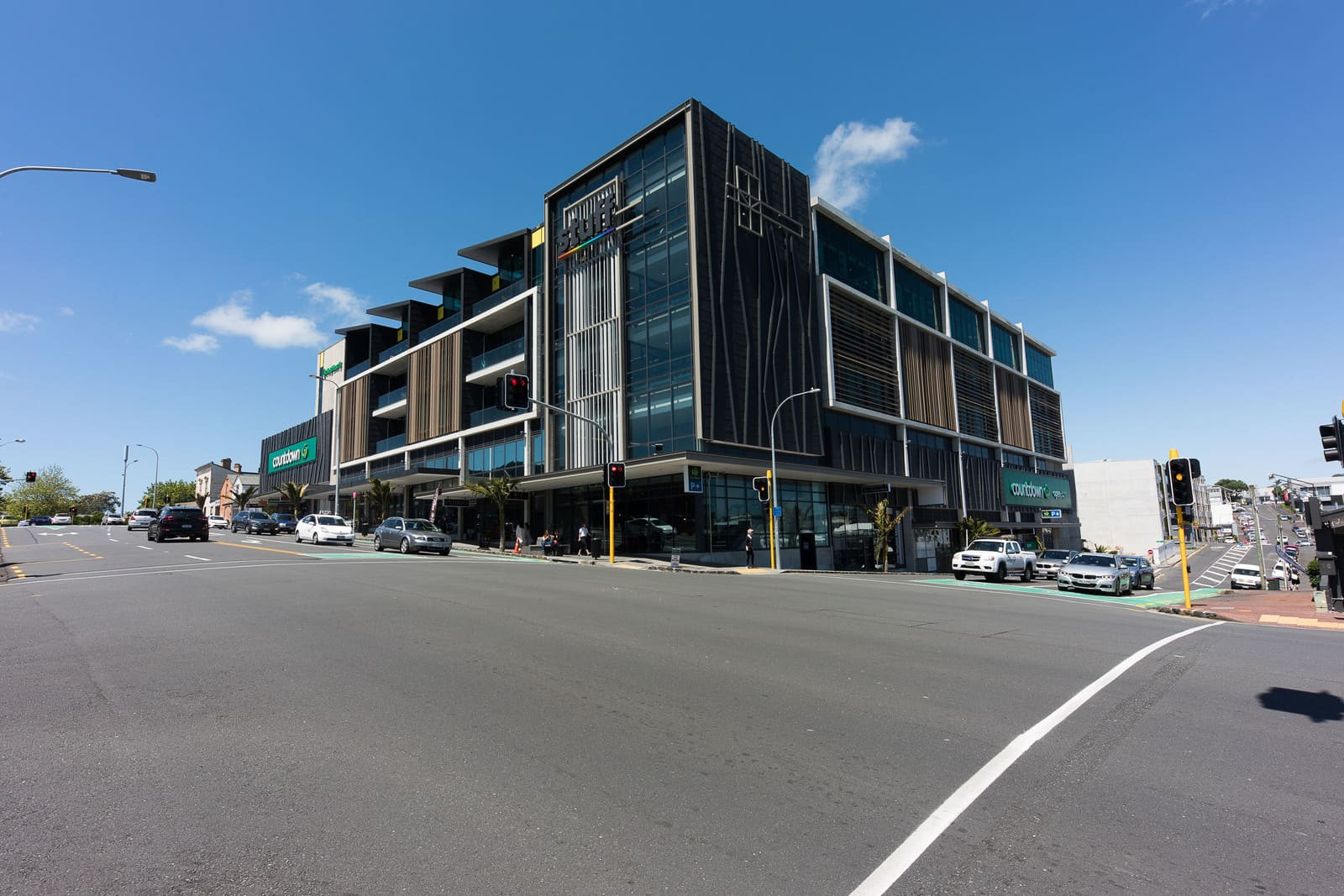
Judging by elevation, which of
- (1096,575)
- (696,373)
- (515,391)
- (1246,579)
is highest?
(696,373)

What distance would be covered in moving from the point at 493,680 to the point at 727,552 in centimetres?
2639

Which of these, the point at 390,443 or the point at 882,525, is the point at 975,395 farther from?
the point at 390,443

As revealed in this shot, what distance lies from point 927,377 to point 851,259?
37.5 feet

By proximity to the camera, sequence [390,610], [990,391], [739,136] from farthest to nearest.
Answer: [990,391] < [739,136] < [390,610]

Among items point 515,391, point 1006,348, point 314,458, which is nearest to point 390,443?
point 314,458

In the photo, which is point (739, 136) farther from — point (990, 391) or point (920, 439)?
point (990, 391)

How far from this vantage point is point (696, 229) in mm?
32875

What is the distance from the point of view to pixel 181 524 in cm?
3300

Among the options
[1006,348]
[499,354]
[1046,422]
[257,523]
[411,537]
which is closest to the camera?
[411,537]

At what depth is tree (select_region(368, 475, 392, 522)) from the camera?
A: 1918 inches

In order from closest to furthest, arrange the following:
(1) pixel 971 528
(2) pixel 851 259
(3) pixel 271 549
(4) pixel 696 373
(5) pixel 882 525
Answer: (3) pixel 271 549 < (4) pixel 696 373 < (5) pixel 882 525 < (2) pixel 851 259 < (1) pixel 971 528

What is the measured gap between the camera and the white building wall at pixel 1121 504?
3236 inches

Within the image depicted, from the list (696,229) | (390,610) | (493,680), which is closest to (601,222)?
(696,229)

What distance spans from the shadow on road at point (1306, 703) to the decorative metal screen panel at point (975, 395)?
1933 inches
